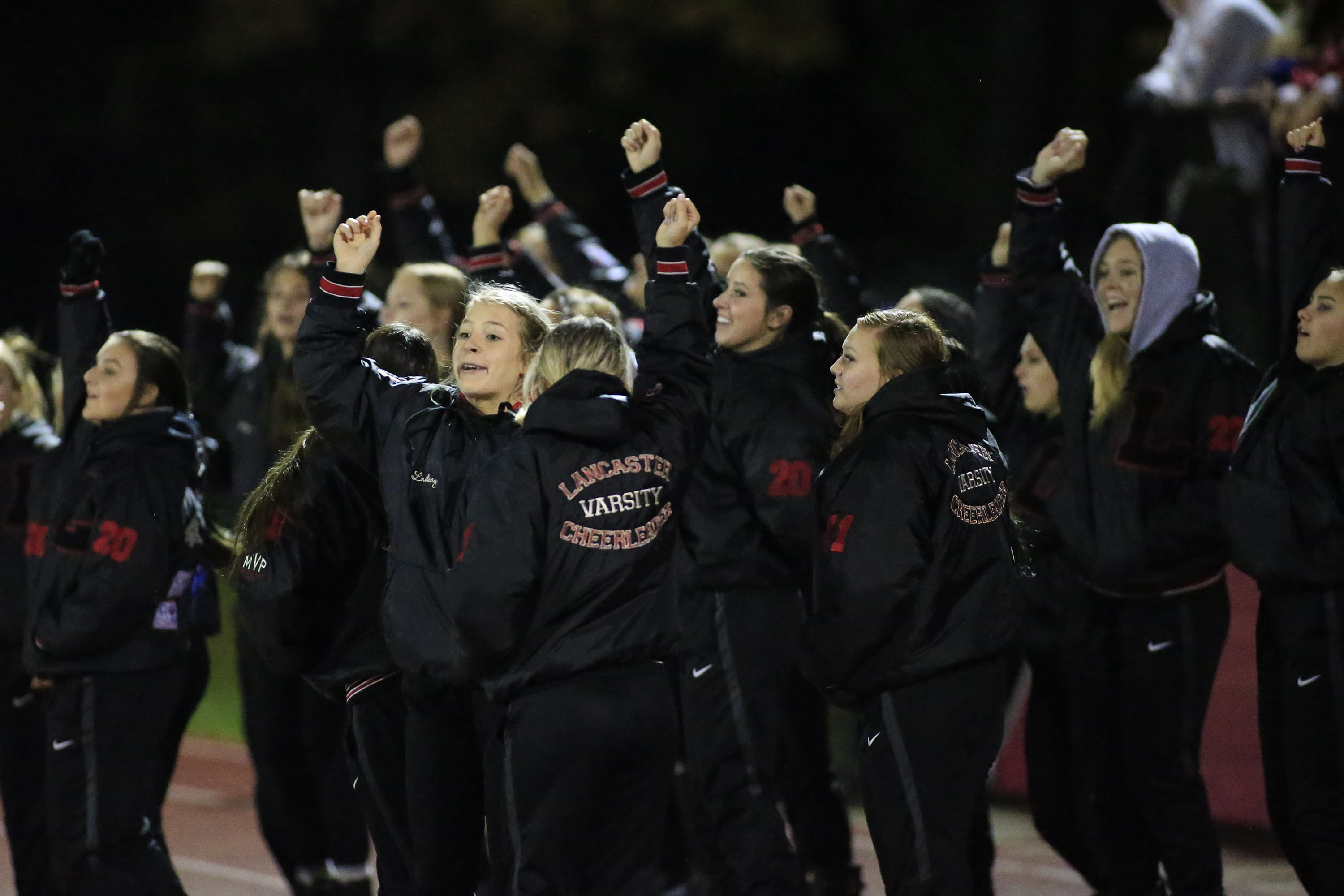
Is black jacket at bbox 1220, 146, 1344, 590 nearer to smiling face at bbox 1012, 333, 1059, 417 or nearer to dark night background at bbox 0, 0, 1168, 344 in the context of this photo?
smiling face at bbox 1012, 333, 1059, 417

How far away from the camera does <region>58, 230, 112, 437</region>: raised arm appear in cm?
595

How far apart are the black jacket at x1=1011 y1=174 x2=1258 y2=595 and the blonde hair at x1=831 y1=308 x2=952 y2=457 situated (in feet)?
3.47

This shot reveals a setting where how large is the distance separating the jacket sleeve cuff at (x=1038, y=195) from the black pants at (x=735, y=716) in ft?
5.00

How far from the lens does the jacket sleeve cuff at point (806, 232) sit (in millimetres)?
6887

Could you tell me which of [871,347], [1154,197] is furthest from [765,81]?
[871,347]

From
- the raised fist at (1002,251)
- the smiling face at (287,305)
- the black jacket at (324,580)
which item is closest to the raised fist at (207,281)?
the smiling face at (287,305)

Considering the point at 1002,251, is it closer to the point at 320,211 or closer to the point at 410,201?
the point at 320,211

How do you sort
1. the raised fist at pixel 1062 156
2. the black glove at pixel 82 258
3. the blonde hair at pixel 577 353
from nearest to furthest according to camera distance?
1. the blonde hair at pixel 577 353
2. the raised fist at pixel 1062 156
3. the black glove at pixel 82 258

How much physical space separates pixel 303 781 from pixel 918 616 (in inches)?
109

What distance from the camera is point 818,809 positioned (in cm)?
622

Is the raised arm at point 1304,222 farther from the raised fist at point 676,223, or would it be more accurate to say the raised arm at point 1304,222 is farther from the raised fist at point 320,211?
the raised fist at point 320,211

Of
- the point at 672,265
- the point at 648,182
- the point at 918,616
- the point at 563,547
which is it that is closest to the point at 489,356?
the point at 672,265

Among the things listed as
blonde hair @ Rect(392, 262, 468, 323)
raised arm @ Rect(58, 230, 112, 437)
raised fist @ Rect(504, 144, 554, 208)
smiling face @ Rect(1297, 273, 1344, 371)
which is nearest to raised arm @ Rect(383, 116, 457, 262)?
raised fist @ Rect(504, 144, 554, 208)

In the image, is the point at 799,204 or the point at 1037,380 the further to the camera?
the point at 799,204
